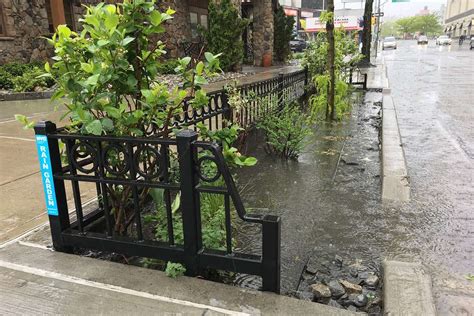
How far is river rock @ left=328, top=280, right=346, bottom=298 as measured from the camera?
2.82 metres

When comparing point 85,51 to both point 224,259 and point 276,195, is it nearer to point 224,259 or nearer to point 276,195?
point 224,259

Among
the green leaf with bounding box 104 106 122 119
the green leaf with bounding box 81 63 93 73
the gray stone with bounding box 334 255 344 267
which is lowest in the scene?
the gray stone with bounding box 334 255 344 267

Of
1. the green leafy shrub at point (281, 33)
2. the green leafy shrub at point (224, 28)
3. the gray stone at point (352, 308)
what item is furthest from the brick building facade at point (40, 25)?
the gray stone at point (352, 308)

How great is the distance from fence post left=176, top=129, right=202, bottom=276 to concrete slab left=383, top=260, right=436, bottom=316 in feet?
4.06

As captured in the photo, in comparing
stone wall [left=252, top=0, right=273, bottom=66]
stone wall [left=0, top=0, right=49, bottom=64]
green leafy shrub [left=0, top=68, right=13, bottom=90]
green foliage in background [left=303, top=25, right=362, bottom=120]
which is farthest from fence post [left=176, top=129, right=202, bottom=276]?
stone wall [left=252, top=0, right=273, bottom=66]

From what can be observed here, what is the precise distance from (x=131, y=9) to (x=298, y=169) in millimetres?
3241

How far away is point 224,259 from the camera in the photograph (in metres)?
2.68

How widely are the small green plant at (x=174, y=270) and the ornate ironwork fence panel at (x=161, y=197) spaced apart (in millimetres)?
44

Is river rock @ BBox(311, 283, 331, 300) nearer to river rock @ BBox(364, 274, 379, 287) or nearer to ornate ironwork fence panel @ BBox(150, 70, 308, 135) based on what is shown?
river rock @ BBox(364, 274, 379, 287)

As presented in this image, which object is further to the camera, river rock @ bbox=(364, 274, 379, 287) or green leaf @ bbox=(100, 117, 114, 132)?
river rock @ bbox=(364, 274, 379, 287)

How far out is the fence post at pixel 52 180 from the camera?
9.49 ft

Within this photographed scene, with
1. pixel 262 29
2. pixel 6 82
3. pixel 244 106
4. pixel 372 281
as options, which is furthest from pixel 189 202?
pixel 262 29

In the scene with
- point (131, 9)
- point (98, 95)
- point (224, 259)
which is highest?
point (131, 9)

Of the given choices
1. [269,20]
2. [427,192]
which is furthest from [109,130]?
[269,20]
